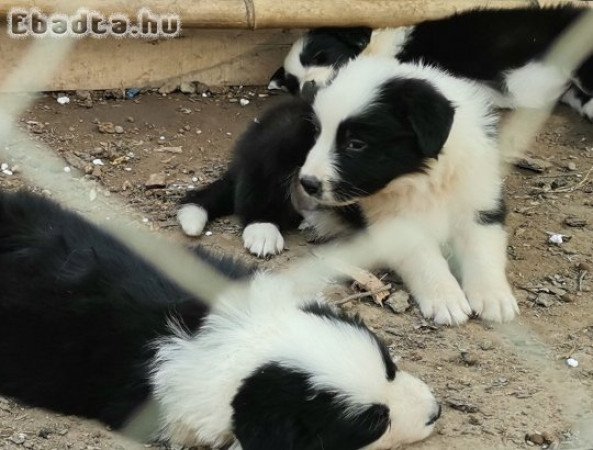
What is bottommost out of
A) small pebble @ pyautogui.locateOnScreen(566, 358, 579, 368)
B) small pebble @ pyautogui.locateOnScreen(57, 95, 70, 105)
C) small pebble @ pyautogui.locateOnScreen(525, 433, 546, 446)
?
small pebble @ pyautogui.locateOnScreen(57, 95, 70, 105)

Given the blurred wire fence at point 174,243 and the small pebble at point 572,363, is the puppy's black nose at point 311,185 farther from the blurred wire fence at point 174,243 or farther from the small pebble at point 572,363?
the small pebble at point 572,363

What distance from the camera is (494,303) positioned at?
422 cm

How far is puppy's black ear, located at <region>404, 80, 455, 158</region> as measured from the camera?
4.27 m

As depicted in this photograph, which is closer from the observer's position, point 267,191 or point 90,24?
point 267,191

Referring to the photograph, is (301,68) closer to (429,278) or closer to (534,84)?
(534,84)

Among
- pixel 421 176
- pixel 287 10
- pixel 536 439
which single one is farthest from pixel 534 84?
pixel 536 439

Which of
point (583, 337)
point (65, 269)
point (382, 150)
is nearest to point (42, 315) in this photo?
point (65, 269)

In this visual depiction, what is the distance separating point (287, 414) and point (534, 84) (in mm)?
4479

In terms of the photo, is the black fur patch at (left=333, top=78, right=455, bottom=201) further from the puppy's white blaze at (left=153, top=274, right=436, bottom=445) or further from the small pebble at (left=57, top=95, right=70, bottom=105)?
the small pebble at (left=57, top=95, right=70, bottom=105)

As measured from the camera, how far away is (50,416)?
330 centimetres

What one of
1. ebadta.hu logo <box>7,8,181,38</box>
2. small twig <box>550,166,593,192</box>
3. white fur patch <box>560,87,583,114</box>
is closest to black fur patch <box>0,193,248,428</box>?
ebadta.hu logo <box>7,8,181,38</box>

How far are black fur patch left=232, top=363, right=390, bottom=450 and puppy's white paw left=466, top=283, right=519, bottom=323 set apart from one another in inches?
57.1

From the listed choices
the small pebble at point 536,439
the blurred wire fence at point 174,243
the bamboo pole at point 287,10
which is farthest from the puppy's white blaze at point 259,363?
the bamboo pole at point 287,10

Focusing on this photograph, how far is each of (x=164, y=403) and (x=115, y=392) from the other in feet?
0.62
